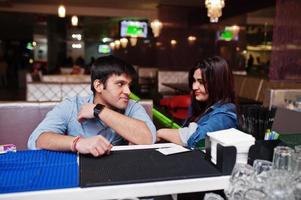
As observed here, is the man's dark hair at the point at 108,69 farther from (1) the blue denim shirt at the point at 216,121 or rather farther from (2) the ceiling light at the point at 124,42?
(2) the ceiling light at the point at 124,42

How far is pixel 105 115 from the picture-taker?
4.63 ft

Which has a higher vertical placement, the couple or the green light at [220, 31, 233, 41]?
the green light at [220, 31, 233, 41]

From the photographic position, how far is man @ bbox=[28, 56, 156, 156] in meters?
1.43

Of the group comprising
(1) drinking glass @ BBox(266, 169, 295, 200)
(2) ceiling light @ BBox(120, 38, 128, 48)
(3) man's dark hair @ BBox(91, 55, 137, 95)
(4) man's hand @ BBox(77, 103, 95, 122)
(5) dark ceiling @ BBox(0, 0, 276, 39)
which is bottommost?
(1) drinking glass @ BBox(266, 169, 295, 200)

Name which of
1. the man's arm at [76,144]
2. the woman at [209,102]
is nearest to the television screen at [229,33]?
the woman at [209,102]

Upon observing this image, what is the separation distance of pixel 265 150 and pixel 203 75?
859 mm

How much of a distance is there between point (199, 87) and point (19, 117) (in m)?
1.65

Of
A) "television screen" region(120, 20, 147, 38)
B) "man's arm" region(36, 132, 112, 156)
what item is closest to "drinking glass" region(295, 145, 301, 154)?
"man's arm" region(36, 132, 112, 156)

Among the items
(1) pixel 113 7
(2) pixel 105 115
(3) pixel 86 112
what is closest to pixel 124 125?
(2) pixel 105 115

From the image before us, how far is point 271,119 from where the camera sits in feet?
3.94

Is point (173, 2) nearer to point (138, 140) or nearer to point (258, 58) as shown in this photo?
point (258, 58)

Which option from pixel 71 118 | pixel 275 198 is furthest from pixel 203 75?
pixel 275 198

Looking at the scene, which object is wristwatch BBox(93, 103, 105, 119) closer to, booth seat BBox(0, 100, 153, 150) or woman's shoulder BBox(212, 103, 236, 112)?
woman's shoulder BBox(212, 103, 236, 112)

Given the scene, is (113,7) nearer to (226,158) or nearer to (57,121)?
(57,121)
